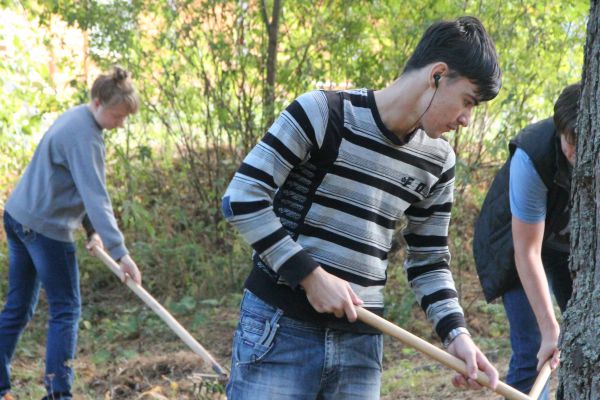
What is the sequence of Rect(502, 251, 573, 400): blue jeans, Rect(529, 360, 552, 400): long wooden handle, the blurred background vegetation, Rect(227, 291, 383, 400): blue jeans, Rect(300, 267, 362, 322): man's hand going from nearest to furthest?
1. Rect(300, 267, 362, 322): man's hand
2. Rect(227, 291, 383, 400): blue jeans
3. Rect(529, 360, 552, 400): long wooden handle
4. Rect(502, 251, 573, 400): blue jeans
5. the blurred background vegetation

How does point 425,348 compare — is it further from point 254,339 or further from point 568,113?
point 568,113

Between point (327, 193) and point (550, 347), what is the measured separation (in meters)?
1.31

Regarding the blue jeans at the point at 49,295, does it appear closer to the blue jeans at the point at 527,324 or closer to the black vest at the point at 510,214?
the black vest at the point at 510,214

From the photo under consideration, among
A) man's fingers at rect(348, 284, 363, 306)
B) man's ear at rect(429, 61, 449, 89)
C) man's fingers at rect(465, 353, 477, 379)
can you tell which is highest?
man's ear at rect(429, 61, 449, 89)

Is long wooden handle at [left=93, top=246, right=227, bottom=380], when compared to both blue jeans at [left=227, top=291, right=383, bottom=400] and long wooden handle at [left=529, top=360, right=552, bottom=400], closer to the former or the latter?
long wooden handle at [left=529, top=360, right=552, bottom=400]

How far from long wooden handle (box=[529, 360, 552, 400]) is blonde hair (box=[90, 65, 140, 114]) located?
105 inches

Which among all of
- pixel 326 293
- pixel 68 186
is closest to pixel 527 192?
pixel 326 293

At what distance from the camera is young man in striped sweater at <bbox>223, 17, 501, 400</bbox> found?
246 centimetres

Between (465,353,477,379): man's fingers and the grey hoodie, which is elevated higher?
the grey hoodie

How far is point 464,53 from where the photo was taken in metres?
2.52

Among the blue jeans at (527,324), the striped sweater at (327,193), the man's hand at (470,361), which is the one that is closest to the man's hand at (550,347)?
the blue jeans at (527,324)

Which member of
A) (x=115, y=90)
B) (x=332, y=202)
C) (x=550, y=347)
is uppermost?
(x=115, y=90)

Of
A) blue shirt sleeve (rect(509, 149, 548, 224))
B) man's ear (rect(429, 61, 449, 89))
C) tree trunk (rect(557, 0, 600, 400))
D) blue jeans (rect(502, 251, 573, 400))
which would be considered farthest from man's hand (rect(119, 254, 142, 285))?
Answer: tree trunk (rect(557, 0, 600, 400))

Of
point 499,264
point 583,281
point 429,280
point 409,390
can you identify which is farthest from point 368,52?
point 583,281
